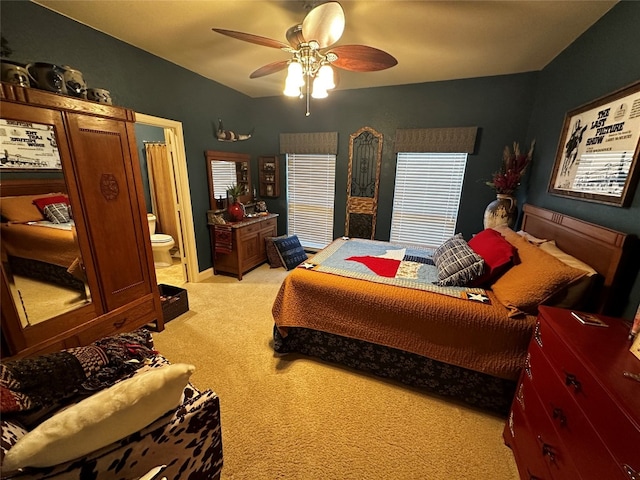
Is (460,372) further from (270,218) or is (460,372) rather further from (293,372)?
(270,218)

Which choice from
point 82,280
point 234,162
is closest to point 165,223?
point 234,162

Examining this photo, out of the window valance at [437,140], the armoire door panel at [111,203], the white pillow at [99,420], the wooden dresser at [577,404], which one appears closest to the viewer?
the white pillow at [99,420]

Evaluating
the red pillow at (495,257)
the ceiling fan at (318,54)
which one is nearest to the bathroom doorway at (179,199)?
the ceiling fan at (318,54)

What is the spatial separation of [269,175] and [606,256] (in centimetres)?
399

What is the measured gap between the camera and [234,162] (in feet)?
12.8

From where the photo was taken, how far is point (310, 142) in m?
4.00

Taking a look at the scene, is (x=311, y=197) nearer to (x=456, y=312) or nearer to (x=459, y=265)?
(x=459, y=265)

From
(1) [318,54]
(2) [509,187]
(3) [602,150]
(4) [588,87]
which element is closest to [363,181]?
(2) [509,187]

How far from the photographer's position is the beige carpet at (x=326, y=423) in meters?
1.38

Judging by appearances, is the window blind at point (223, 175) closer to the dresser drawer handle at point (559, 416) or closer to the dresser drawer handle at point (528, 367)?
the dresser drawer handle at point (528, 367)

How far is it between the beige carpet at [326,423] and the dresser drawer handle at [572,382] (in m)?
0.77

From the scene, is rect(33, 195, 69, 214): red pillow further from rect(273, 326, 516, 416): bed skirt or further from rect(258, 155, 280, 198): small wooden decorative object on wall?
rect(258, 155, 280, 198): small wooden decorative object on wall

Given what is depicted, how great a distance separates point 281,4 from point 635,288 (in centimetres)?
274

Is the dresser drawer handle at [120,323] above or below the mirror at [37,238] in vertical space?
below
